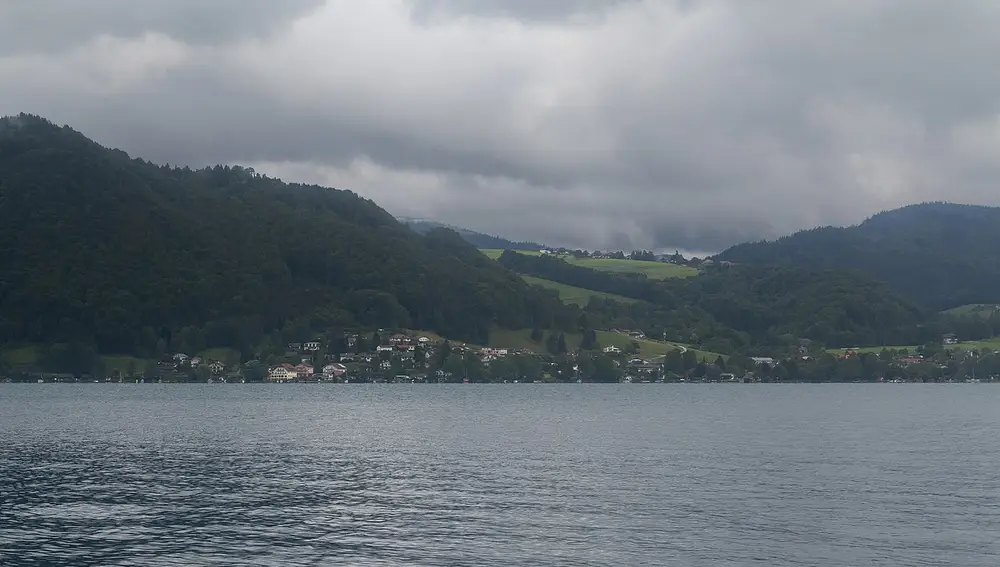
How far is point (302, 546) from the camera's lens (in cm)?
5009

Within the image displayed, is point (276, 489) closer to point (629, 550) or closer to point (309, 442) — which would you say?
point (629, 550)

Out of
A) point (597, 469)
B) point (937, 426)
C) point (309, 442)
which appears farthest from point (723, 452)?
point (937, 426)

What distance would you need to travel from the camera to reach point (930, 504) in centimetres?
6231

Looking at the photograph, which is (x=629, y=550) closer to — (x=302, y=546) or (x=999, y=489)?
(x=302, y=546)

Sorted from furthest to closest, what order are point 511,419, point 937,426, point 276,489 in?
→ 1. point 511,419
2. point 937,426
3. point 276,489

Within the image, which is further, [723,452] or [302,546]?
[723,452]

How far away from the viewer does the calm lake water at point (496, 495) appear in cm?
4881

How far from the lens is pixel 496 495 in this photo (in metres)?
66.4

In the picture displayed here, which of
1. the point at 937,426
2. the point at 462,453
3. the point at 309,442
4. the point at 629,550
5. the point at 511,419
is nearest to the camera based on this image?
the point at 629,550

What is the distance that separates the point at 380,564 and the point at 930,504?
36.3 meters

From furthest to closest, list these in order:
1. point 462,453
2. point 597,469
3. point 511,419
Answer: point 511,419 → point 462,453 → point 597,469

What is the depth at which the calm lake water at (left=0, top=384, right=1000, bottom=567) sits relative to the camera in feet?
160

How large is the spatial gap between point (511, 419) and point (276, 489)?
3266 inches

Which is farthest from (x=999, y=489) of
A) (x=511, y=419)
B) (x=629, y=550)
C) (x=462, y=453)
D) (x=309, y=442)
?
(x=511, y=419)
